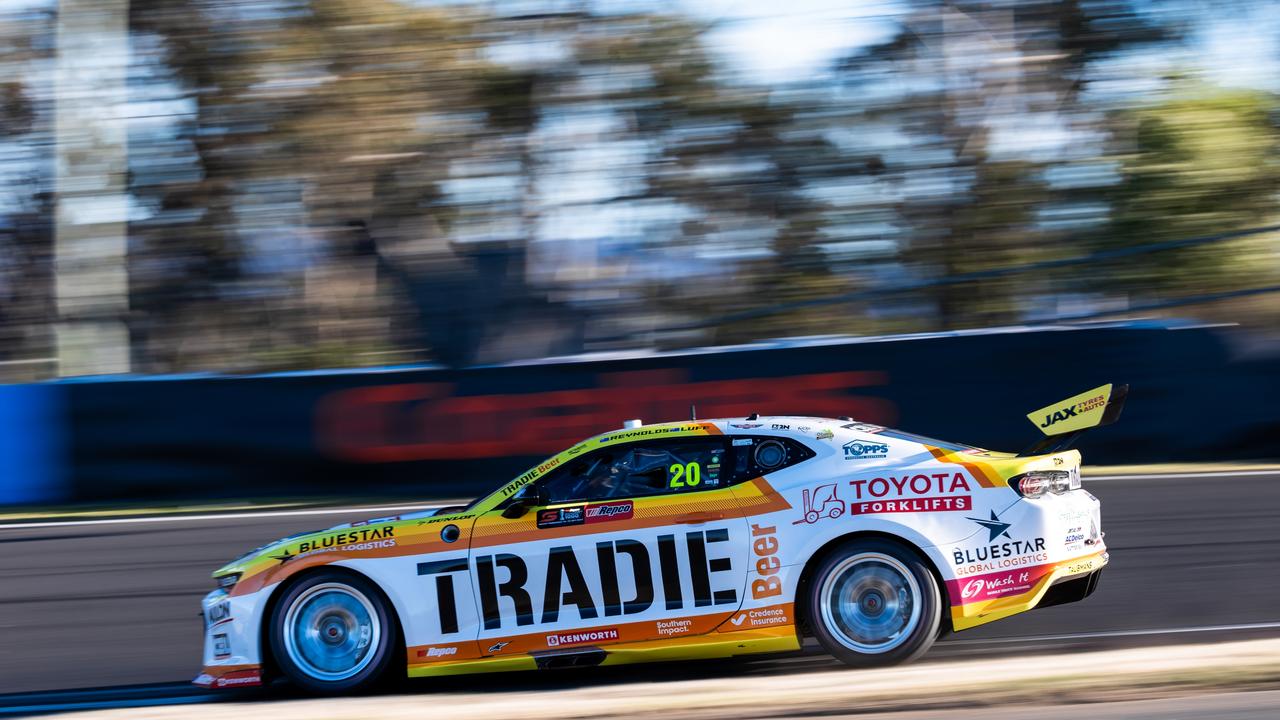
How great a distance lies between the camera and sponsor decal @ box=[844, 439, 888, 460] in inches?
257

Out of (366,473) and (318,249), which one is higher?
(318,249)

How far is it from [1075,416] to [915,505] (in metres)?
0.97

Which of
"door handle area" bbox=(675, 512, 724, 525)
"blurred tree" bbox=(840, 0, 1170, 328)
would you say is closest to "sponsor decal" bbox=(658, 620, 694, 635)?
"door handle area" bbox=(675, 512, 724, 525)

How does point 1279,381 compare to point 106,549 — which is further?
point 1279,381

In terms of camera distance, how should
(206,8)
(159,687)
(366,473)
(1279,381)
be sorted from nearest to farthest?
(159,687)
(1279,381)
(366,473)
(206,8)

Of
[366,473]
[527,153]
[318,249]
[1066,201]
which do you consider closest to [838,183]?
[1066,201]

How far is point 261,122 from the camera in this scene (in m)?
20.0

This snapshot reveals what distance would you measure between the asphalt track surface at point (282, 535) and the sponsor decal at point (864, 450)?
3.61ft

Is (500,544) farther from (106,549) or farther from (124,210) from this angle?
(124,210)

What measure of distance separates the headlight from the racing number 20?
1573 mm

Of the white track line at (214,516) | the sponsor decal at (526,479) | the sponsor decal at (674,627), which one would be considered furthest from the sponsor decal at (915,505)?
the white track line at (214,516)

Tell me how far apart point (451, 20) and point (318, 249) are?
4.07 meters

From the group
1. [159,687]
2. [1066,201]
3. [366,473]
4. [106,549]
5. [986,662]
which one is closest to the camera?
[986,662]

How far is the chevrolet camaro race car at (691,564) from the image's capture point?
6.31 metres
